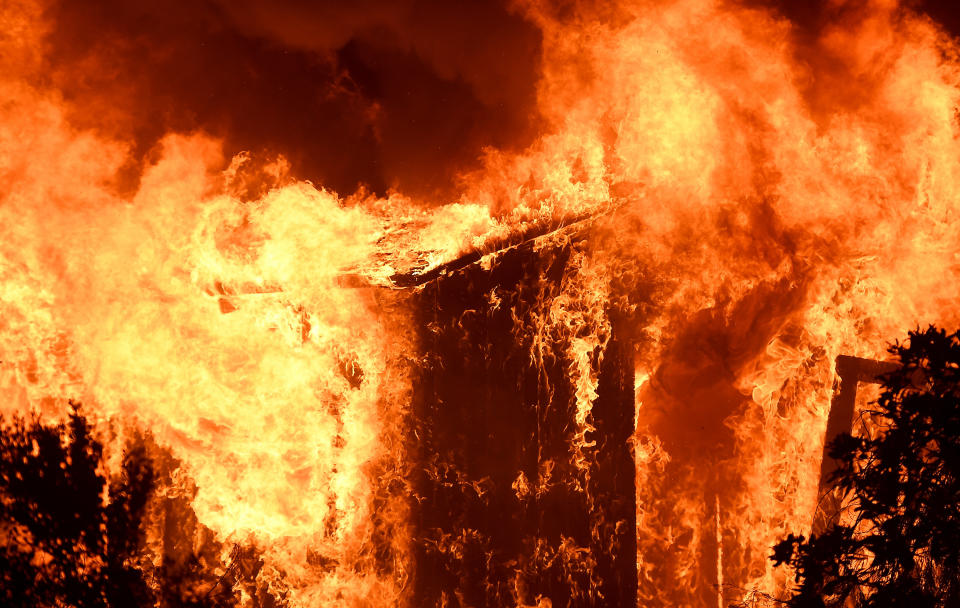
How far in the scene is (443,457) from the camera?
759cm

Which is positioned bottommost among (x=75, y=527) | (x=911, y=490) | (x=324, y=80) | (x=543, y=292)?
(x=75, y=527)

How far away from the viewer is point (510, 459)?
759 cm

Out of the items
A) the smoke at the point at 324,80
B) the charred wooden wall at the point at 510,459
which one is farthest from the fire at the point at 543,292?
the smoke at the point at 324,80

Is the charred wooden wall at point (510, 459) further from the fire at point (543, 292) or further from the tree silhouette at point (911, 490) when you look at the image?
the tree silhouette at point (911, 490)

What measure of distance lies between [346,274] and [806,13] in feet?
20.7

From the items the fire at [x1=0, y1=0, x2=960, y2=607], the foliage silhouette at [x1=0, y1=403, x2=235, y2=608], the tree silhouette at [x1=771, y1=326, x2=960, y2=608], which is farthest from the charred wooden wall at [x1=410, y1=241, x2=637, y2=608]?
the foliage silhouette at [x1=0, y1=403, x2=235, y2=608]

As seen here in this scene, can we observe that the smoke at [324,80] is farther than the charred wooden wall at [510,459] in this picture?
Yes

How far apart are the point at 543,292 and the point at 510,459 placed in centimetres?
182

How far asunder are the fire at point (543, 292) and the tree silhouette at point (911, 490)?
8.65 ft

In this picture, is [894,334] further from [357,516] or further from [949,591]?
[357,516]

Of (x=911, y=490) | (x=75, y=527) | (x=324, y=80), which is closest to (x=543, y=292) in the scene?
(x=911, y=490)

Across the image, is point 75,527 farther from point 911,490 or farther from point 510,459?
point 911,490

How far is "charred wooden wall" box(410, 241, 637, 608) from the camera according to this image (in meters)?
7.46

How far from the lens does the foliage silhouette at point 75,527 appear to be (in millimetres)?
7398
